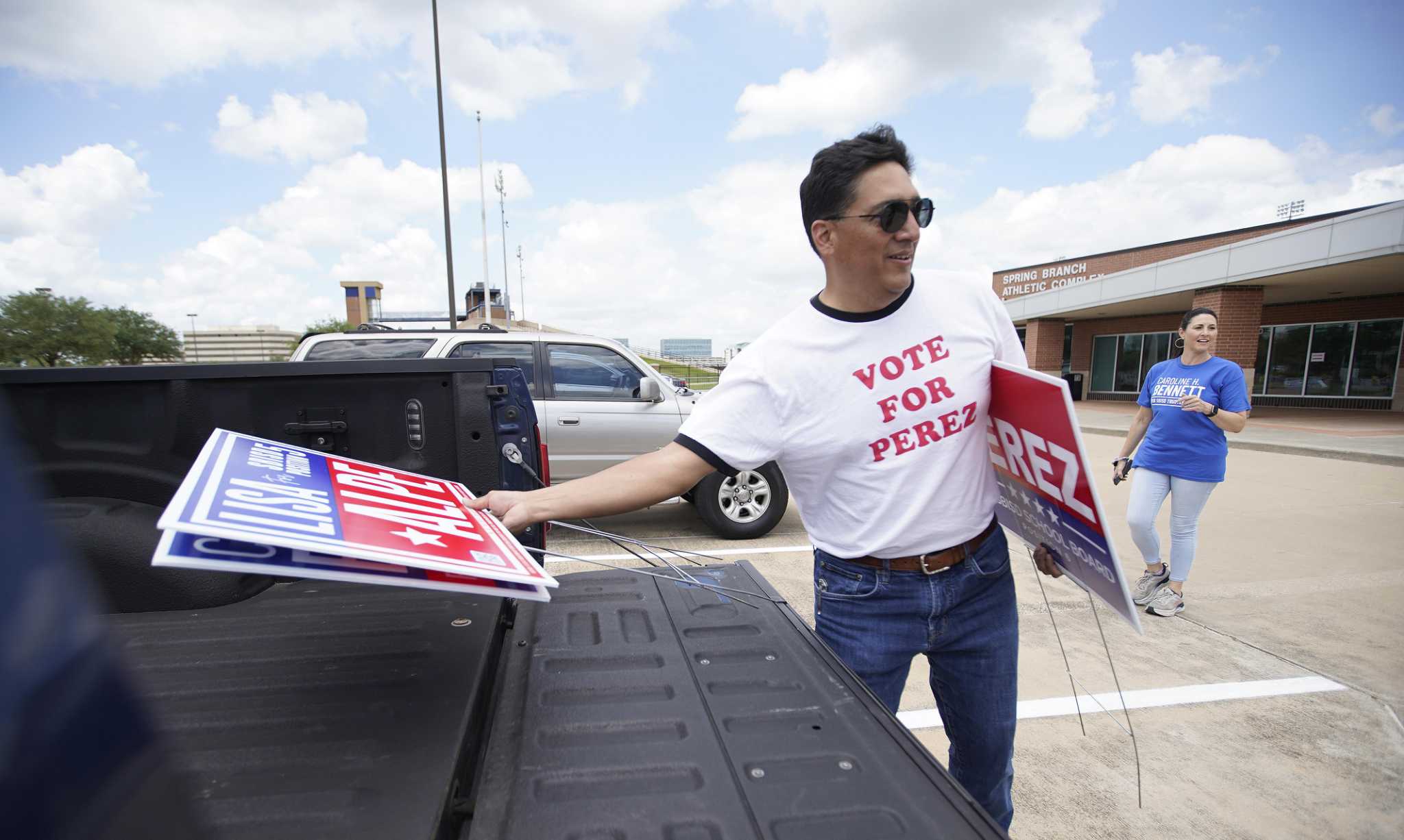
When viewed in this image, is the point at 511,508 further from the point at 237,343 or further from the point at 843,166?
the point at 237,343

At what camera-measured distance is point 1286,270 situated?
43.4 ft

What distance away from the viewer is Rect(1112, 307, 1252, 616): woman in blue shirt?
375 centimetres

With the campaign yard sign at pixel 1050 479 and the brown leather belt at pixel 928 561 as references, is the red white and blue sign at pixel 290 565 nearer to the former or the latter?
the brown leather belt at pixel 928 561

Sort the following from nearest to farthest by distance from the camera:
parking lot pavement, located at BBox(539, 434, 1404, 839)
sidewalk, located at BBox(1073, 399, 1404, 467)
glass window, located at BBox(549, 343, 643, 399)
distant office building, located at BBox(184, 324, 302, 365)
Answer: parking lot pavement, located at BBox(539, 434, 1404, 839) → glass window, located at BBox(549, 343, 643, 399) → sidewalk, located at BBox(1073, 399, 1404, 467) → distant office building, located at BBox(184, 324, 302, 365)

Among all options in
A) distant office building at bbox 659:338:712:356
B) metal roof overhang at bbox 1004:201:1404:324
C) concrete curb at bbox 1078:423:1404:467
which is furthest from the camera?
distant office building at bbox 659:338:712:356

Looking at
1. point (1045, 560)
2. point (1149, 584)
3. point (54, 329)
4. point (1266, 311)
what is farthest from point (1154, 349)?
point (54, 329)

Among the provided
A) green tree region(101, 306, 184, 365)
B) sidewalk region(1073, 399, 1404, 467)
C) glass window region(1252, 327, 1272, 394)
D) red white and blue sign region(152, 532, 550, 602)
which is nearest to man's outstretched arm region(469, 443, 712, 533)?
red white and blue sign region(152, 532, 550, 602)

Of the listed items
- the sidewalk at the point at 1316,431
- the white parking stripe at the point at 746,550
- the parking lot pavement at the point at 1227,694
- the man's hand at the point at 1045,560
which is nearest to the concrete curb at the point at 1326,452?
the sidewalk at the point at 1316,431

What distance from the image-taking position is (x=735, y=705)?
130 centimetres

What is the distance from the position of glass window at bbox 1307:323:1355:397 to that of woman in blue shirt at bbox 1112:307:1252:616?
64.0 ft

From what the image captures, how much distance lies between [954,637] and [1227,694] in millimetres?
2377

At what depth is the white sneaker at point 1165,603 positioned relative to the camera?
13.2 ft

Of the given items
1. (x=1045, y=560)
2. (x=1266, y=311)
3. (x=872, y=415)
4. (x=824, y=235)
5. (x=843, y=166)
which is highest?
(x=1266, y=311)

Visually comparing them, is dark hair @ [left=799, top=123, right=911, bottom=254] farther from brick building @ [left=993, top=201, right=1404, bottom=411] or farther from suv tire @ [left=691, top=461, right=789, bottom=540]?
brick building @ [left=993, top=201, right=1404, bottom=411]
